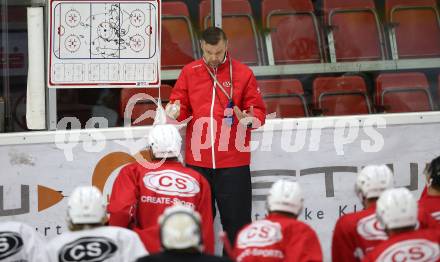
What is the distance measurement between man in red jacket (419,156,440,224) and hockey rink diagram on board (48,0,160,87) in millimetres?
2147

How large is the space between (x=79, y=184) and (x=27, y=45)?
3.16ft

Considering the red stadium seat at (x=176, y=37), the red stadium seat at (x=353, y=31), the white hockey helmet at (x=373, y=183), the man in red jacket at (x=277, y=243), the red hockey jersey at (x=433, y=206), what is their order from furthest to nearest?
the red stadium seat at (x=353, y=31) < the red stadium seat at (x=176, y=37) < the red hockey jersey at (x=433, y=206) < the white hockey helmet at (x=373, y=183) < the man in red jacket at (x=277, y=243)

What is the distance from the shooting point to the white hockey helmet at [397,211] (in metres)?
5.14

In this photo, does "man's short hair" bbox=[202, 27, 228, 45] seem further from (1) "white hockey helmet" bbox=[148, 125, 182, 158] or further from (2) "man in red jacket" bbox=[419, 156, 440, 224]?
(2) "man in red jacket" bbox=[419, 156, 440, 224]

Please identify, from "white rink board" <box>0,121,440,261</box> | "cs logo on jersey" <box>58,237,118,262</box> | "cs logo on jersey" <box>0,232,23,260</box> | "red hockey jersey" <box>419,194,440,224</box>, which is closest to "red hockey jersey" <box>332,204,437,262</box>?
"red hockey jersey" <box>419,194,440,224</box>

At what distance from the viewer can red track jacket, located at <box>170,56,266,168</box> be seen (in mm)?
6953

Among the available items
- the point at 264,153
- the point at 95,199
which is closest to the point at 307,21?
the point at 264,153

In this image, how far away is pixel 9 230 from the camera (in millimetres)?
5414

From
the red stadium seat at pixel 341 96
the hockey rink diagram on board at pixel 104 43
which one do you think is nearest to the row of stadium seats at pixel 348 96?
the red stadium seat at pixel 341 96

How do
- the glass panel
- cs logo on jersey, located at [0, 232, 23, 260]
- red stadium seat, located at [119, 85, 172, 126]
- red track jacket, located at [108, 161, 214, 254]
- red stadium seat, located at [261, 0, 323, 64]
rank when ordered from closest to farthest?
cs logo on jersey, located at [0, 232, 23, 260] → red track jacket, located at [108, 161, 214, 254] → the glass panel → red stadium seat, located at [119, 85, 172, 126] → red stadium seat, located at [261, 0, 323, 64]

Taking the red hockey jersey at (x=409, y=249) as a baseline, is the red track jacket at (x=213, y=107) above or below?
above

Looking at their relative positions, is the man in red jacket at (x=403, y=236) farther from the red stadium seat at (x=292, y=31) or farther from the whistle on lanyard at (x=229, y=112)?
the red stadium seat at (x=292, y=31)

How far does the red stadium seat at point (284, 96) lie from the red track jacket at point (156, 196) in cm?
158

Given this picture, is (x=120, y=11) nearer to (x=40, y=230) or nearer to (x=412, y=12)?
(x=40, y=230)
